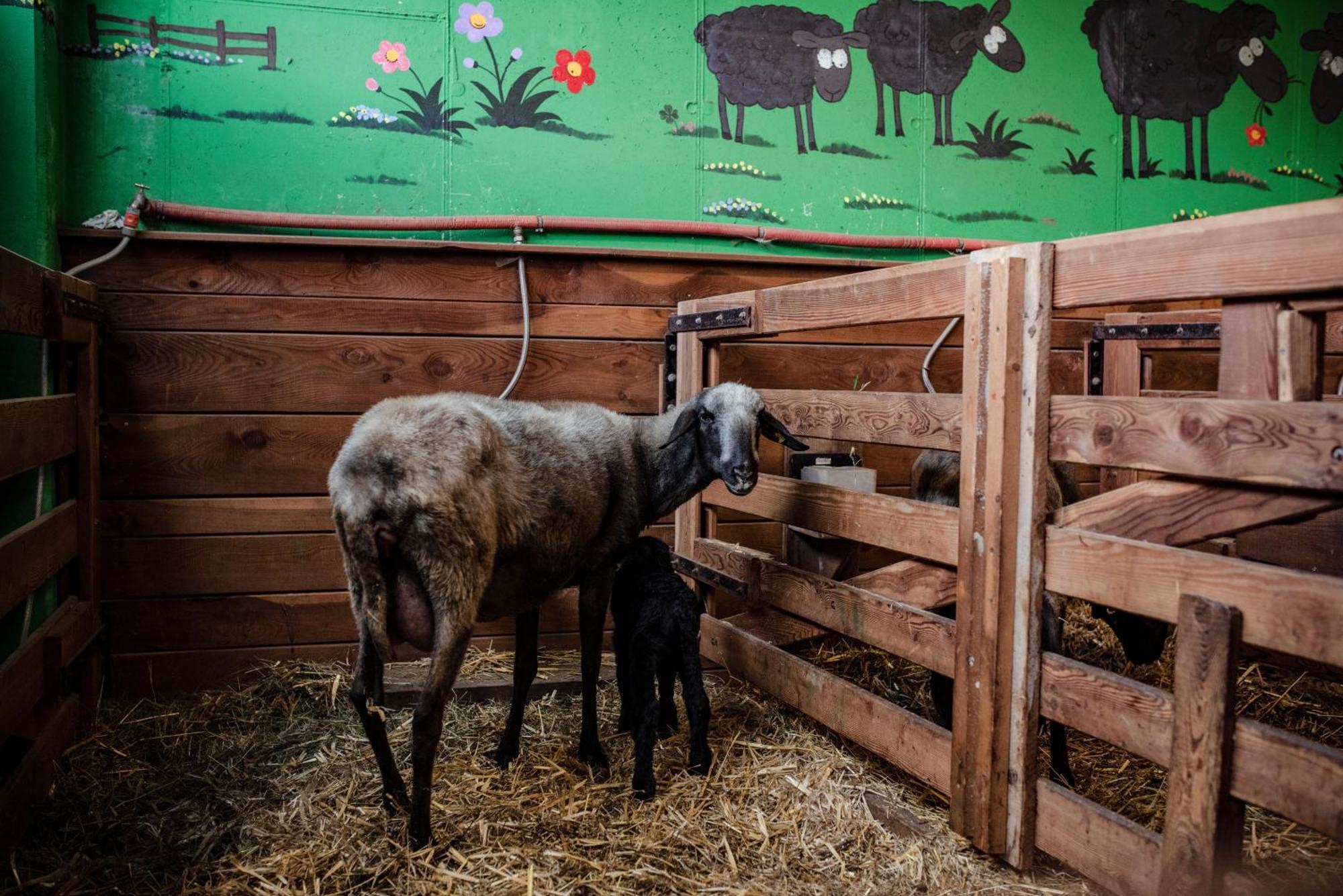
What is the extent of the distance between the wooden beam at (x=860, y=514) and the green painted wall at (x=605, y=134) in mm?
1783

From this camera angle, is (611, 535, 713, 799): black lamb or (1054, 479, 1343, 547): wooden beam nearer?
(1054, 479, 1343, 547): wooden beam

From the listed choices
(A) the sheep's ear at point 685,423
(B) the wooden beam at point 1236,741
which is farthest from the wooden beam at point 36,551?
(B) the wooden beam at point 1236,741

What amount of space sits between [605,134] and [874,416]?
2.38m

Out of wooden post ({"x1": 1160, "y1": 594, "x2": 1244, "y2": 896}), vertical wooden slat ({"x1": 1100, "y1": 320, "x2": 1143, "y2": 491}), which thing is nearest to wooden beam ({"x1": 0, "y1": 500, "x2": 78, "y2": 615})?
wooden post ({"x1": 1160, "y1": 594, "x2": 1244, "y2": 896})

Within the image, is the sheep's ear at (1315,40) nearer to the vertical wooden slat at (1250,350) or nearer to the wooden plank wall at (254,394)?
the wooden plank wall at (254,394)

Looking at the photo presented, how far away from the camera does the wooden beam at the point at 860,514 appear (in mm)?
2947

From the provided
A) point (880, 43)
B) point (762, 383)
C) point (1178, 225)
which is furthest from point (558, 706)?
point (880, 43)

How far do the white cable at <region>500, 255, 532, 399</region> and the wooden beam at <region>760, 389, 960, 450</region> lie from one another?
Answer: 1.27 meters

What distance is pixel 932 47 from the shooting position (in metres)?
5.24

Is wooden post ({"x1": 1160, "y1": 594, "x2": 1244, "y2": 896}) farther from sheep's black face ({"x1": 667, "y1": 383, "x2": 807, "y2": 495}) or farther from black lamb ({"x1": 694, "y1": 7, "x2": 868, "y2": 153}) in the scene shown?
black lamb ({"x1": 694, "y1": 7, "x2": 868, "y2": 153})

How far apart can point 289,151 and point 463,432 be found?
2345 mm

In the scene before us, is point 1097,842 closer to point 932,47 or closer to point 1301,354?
point 1301,354

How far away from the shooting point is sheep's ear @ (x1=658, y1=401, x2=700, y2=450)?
362 cm

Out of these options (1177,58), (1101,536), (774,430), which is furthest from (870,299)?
(1177,58)
